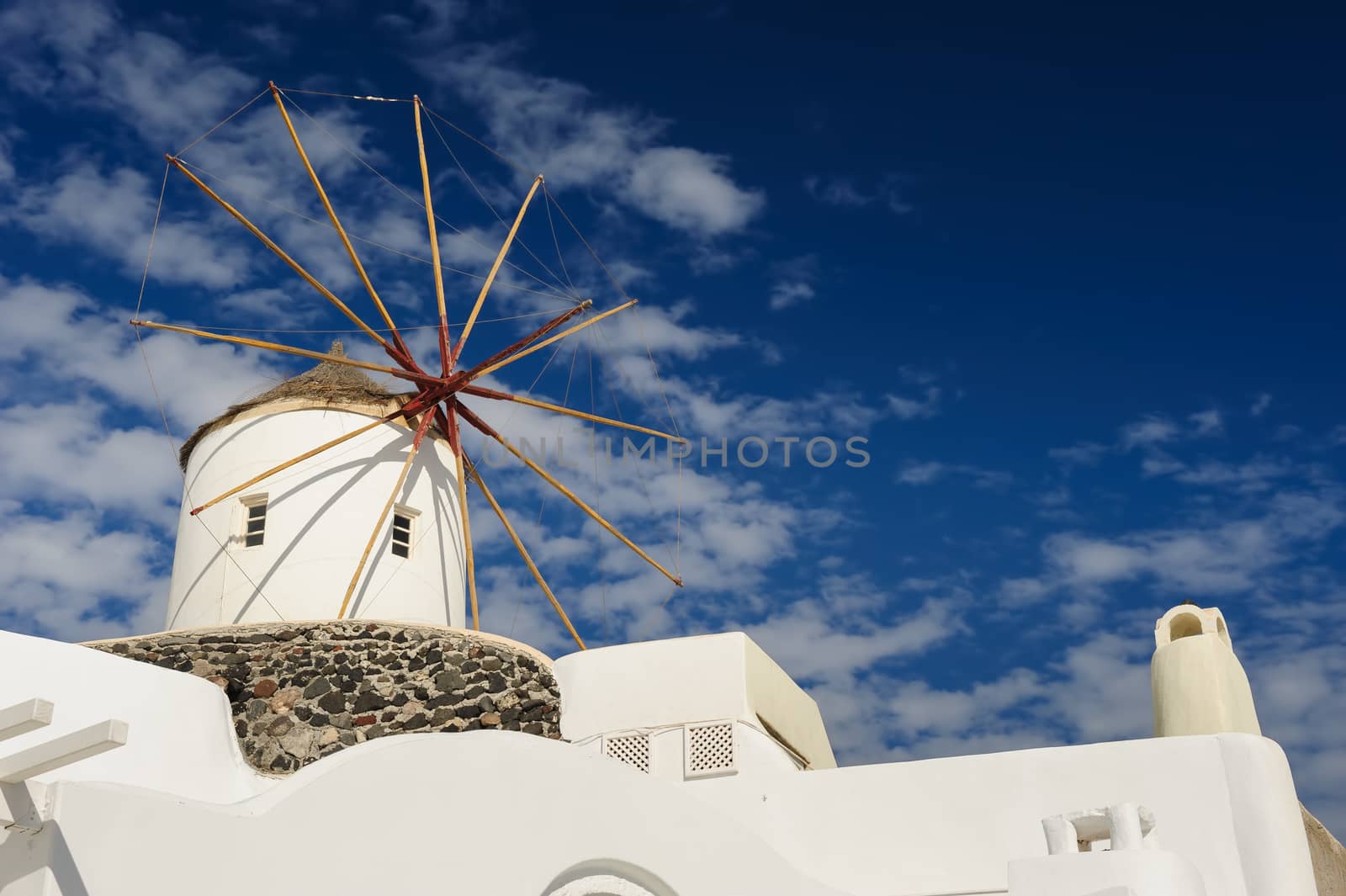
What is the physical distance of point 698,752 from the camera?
10414 mm

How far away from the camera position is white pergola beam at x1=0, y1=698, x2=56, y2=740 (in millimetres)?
4785

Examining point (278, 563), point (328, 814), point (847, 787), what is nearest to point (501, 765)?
point (328, 814)

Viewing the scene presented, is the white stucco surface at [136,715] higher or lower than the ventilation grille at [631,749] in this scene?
lower

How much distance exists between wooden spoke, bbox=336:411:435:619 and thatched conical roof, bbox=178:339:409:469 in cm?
44

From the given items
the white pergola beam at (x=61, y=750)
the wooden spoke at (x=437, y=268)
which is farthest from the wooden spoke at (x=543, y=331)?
the white pergola beam at (x=61, y=750)

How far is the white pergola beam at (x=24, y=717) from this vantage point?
4.79 metres

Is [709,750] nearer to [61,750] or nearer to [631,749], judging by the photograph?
[631,749]

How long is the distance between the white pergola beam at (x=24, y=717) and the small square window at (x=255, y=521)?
7019 millimetres

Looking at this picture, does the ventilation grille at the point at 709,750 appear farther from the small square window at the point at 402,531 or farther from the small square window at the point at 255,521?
the small square window at the point at 255,521

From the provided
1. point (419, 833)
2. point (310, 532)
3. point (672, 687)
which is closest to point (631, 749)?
point (672, 687)

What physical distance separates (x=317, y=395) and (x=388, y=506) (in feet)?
4.68

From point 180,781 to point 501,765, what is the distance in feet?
10.5

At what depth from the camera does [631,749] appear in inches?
419

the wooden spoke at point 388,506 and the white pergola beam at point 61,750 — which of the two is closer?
the white pergola beam at point 61,750
